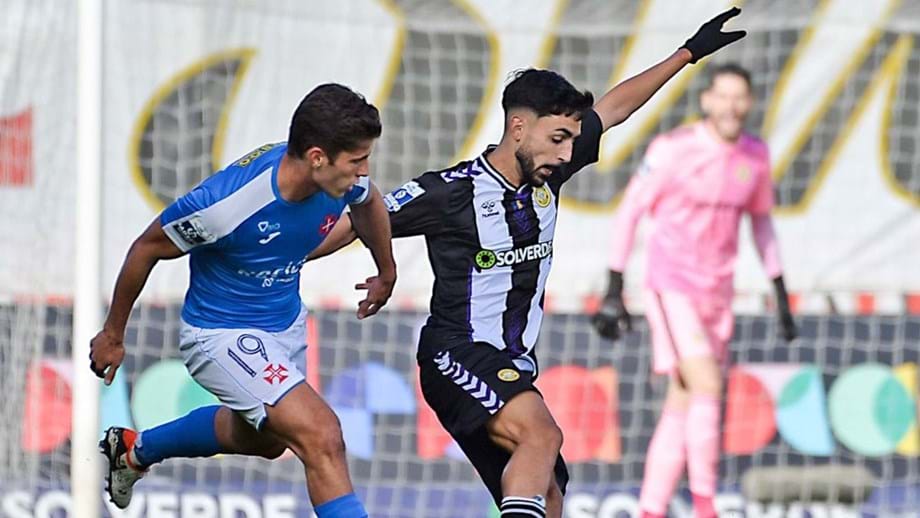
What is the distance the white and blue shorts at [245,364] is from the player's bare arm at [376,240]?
29cm

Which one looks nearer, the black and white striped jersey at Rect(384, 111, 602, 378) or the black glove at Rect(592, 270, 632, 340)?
the black and white striped jersey at Rect(384, 111, 602, 378)

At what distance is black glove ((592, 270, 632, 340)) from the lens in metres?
8.73

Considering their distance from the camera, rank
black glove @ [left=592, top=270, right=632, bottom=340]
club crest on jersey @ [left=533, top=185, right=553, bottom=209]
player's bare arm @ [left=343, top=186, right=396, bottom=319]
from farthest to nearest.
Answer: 1. black glove @ [left=592, top=270, right=632, bottom=340]
2. club crest on jersey @ [left=533, top=185, right=553, bottom=209]
3. player's bare arm @ [left=343, top=186, right=396, bottom=319]

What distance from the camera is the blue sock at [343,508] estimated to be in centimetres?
518

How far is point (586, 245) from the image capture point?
9.07 meters

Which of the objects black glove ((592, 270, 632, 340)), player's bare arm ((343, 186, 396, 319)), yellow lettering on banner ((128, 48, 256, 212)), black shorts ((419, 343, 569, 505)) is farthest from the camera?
black glove ((592, 270, 632, 340))

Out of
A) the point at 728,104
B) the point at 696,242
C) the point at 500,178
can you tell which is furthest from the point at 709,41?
the point at 696,242

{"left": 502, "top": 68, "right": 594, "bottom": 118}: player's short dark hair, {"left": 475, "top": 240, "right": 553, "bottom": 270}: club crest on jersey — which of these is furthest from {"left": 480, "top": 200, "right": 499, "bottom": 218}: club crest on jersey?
{"left": 502, "top": 68, "right": 594, "bottom": 118}: player's short dark hair

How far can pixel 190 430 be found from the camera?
19.4ft

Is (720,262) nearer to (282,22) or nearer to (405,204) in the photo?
(282,22)

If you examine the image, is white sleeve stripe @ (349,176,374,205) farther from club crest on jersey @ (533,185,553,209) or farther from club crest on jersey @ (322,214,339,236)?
club crest on jersey @ (533,185,553,209)

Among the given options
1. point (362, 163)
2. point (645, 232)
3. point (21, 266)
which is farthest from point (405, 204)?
point (645, 232)

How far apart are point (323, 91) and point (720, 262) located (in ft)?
14.0

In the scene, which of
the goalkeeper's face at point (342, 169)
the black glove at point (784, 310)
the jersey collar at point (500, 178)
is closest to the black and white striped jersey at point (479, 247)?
the jersey collar at point (500, 178)
